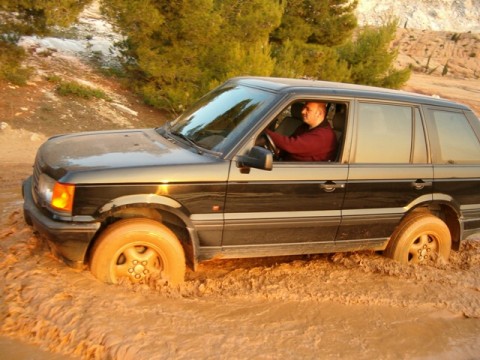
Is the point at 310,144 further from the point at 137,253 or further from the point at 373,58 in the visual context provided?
the point at 373,58

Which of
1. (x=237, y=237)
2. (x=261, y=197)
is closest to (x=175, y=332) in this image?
(x=237, y=237)

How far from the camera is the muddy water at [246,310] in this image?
11.2 feet

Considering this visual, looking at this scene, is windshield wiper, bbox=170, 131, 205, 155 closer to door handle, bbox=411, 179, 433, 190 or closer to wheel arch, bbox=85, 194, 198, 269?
wheel arch, bbox=85, 194, 198, 269

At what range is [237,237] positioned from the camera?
4.28m

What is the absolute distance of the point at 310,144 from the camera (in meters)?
4.56

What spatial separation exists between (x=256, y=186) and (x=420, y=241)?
7.01ft

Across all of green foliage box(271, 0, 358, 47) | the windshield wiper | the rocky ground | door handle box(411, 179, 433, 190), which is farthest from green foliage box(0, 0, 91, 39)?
door handle box(411, 179, 433, 190)

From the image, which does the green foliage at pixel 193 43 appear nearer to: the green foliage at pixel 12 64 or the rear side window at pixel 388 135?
the green foliage at pixel 12 64

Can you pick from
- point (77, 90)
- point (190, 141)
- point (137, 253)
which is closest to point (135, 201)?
point (137, 253)

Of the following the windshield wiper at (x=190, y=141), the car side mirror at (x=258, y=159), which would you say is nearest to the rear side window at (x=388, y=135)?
the car side mirror at (x=258, y=159)

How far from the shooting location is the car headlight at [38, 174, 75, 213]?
3686mm

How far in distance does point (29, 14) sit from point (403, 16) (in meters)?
54.4

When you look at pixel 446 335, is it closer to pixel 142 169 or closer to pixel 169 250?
pixel 169 250

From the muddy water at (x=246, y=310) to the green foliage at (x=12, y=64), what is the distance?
7.38 metres
